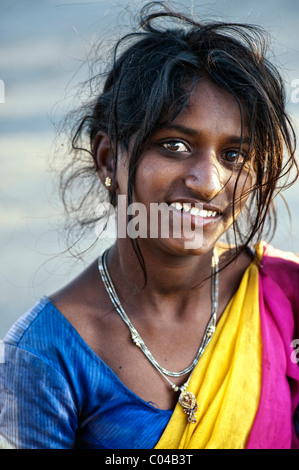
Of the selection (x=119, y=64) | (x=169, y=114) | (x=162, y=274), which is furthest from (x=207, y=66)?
(x=162, y=274)

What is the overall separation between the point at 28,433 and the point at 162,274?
21.1 inches

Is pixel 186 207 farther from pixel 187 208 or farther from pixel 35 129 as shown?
pixel 35 129

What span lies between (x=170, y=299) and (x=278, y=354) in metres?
0.33

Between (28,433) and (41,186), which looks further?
(41,186)

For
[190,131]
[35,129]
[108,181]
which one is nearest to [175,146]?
[190,131]

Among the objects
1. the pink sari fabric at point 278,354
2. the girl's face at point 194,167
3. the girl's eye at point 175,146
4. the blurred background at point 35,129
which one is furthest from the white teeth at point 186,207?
the blurred background at point 35,129

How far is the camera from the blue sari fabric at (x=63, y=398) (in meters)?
1.54

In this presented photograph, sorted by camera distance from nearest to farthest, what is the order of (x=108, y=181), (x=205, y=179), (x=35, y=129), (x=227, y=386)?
(x=205, y=179), (x=227, y=386), (x=108, y=181), (x=35, y=129)

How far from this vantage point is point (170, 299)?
1.77 metres

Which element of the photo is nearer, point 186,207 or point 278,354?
point 186,207

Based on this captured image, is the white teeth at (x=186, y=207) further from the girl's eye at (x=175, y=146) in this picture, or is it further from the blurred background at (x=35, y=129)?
the blurred background at (x=35, y=129)

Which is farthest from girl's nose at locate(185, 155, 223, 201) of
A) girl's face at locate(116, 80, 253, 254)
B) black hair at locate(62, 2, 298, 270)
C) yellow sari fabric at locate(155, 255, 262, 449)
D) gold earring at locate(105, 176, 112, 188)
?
yellow sari fabric at locate(155, 255, 262, 449)
